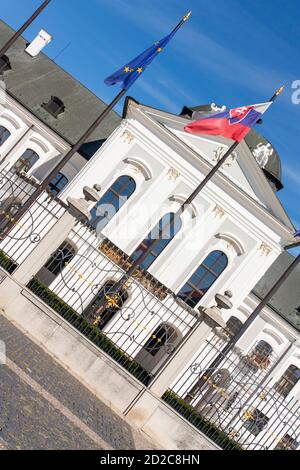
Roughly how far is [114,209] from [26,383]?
1782 cm

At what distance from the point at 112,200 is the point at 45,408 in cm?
1857

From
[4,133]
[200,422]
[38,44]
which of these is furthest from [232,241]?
[38,44]

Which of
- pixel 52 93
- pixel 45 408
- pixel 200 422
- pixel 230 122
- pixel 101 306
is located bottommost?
pixel 45 408

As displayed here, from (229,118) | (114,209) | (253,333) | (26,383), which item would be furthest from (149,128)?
(26,383)

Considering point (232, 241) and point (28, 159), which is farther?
point (28, 159)

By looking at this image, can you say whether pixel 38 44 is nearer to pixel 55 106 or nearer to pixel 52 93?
pixel 52 93

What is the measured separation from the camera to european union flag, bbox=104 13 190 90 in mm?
21250

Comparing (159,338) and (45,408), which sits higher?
(159,338)

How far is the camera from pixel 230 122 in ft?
65.8

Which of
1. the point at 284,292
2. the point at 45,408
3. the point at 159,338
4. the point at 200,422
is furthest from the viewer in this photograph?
the point at 284,292

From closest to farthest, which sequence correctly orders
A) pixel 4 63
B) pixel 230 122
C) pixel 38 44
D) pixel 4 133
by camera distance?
1. pixel 230 122
2. pixel 4 133
3. pixel 4 63
4. pixel 38 44

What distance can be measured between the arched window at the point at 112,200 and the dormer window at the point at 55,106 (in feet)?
36.9

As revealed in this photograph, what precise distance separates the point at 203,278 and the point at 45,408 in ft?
60.4

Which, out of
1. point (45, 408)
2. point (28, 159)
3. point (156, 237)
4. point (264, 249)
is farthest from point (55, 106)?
point (45, 408)
